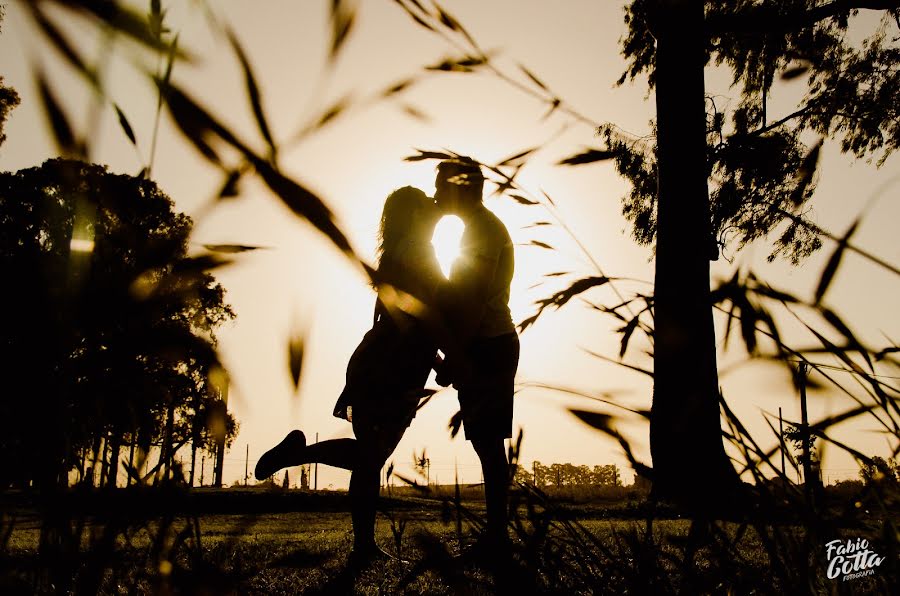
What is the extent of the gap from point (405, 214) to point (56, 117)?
255 centimetres

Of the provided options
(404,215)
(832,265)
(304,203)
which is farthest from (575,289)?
(404,215)

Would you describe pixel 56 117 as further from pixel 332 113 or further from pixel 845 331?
pixel 845 331

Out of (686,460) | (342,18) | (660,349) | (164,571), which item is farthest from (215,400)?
(660,349)

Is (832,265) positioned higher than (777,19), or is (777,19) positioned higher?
(777,19)

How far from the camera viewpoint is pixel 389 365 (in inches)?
47.3

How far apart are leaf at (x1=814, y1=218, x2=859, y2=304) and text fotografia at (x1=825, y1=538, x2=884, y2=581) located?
0.35 metres

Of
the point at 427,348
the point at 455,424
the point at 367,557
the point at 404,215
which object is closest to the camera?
the point at 455,424

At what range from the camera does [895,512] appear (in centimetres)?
90

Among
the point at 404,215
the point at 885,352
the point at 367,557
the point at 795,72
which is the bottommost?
the point at 367,557

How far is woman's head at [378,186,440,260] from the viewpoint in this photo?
9.28ft

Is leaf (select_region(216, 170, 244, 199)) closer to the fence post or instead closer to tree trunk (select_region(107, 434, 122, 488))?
tree trunk (select_region(107, 434, 122, 488))

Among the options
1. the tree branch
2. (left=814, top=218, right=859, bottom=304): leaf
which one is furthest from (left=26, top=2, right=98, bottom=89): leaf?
the tree branch

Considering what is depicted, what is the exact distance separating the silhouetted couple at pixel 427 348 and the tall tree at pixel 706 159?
220 millimetres

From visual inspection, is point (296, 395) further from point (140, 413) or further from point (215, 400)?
point (140, 413)
